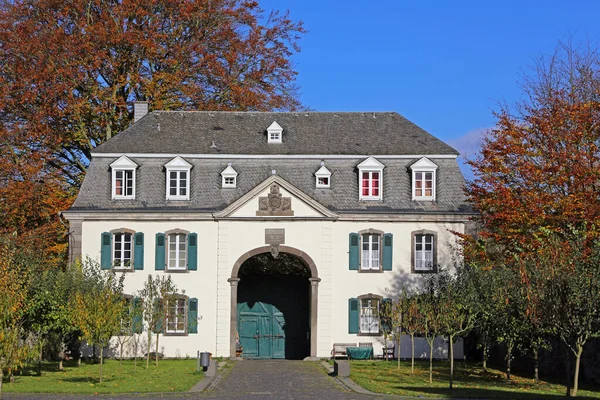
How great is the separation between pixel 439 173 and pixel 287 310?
8732mm

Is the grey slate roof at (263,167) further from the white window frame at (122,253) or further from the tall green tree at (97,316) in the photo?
the tall green tree at (97,316)

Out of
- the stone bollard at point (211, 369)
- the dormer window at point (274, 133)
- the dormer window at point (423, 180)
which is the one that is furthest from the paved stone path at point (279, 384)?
the dormer window at point (274, 133)

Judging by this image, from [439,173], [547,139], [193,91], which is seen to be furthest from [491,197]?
[193,91]

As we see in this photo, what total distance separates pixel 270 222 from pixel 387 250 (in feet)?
15.9

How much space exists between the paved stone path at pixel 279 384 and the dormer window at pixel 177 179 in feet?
25.5

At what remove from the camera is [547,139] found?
119ft

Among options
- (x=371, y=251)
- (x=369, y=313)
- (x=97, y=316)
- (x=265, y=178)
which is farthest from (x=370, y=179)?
(x=97, y=316)

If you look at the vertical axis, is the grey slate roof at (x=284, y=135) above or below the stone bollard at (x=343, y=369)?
above

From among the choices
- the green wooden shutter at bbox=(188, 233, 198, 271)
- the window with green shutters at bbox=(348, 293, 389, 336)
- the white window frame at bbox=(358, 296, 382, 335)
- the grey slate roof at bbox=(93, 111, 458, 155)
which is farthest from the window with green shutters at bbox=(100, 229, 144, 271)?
the white window frame at bbox=(358, 296, 382, 335)

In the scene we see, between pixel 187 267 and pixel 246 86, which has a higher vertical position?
pixel 246 86

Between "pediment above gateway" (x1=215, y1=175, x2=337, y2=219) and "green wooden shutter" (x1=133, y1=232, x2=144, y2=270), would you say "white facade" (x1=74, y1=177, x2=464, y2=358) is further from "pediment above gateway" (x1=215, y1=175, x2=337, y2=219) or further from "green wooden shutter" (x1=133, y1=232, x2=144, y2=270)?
"green wooden shutter" (x1=133, y1=232, x2=144, y2=270)

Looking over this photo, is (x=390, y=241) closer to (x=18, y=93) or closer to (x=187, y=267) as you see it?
(x=187, y=267)

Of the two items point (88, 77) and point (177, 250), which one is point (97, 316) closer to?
point (177, 250)

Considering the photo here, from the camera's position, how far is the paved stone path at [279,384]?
82.7 ft
